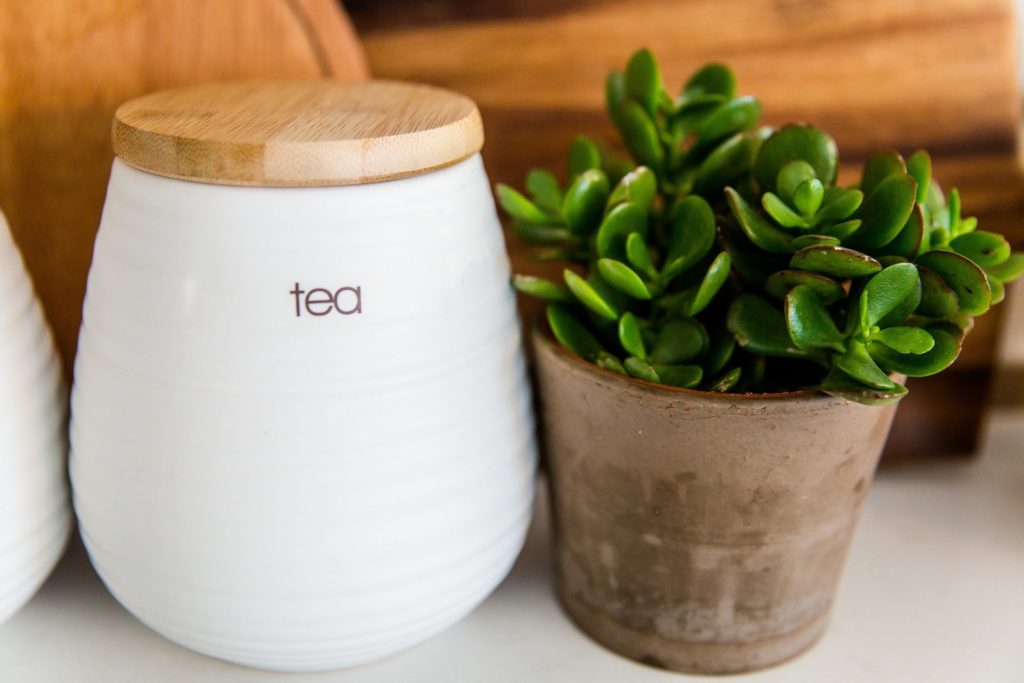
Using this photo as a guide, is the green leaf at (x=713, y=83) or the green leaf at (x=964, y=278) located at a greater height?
the green leaf at (x=713, y=83)

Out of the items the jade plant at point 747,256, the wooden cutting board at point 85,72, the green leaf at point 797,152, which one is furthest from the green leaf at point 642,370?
the wooden cutting board at point 85,72

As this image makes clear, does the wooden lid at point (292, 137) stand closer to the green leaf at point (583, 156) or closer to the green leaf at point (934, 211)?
the green leaf at point (583, 156)

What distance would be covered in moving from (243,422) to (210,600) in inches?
3.2

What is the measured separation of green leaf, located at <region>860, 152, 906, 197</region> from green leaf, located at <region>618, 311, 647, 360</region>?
12cm

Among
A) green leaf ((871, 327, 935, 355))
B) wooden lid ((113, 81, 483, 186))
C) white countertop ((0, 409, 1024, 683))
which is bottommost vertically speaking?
white countertop ((0, 409, 1024, 683))

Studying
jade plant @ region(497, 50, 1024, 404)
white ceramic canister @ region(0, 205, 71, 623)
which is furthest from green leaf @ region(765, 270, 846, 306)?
white ceramic canister @ region(0, 205, 71, 623)

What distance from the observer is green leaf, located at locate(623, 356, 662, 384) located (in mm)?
410

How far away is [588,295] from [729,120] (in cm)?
12

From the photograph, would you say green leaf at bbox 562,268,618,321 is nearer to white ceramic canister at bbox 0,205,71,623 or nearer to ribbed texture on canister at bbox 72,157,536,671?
ribbed texture on canister at bbox 72,157,536,671

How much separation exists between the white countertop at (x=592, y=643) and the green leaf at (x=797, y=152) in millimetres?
231

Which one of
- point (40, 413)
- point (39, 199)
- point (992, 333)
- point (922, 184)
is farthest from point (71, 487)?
point (992, 333)

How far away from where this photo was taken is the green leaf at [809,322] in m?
0.38

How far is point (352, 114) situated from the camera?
42cm

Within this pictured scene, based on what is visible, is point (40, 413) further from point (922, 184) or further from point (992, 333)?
point (992, 333)
